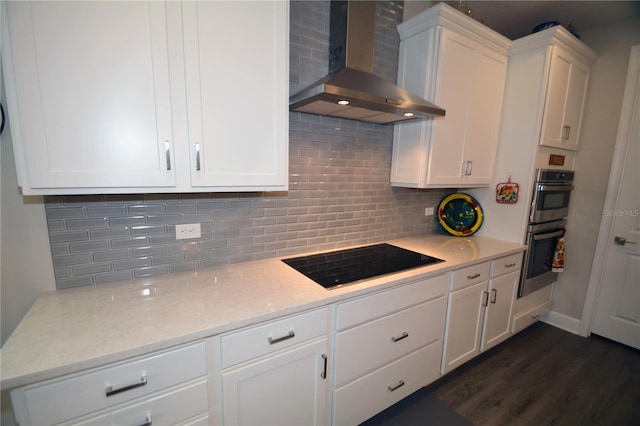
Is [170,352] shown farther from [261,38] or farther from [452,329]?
[452,329]

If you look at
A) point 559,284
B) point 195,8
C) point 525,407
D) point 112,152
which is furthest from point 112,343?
point 559,284

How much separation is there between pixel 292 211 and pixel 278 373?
96 centimetres

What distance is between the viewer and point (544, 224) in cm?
247

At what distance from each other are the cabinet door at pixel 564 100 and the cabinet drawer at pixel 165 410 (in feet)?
9.34

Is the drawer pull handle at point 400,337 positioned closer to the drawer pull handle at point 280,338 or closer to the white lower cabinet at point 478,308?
the white lower cabinet at point 478,308

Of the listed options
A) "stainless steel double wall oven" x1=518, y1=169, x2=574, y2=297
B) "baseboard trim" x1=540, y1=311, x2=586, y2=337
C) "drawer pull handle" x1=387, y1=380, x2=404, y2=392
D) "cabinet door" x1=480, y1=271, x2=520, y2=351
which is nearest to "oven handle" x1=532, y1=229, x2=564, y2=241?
"stainless steel double wall oven" x1=518, y1=169, x2=574, y2=297

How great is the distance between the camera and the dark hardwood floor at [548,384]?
182cm

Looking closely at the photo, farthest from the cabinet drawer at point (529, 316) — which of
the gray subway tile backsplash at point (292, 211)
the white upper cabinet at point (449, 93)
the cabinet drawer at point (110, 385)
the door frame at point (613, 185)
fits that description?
the cabinet drawer at point (110, 385)

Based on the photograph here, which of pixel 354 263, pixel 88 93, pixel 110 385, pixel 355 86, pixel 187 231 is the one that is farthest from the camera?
pixel 354 263

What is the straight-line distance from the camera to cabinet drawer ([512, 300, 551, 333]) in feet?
8.00

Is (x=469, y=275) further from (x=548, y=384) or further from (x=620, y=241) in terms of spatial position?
(x=620, y=241)

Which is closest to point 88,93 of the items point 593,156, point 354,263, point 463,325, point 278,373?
point 278,373

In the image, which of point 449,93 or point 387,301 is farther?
point 449,93

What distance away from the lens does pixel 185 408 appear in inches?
41.0
